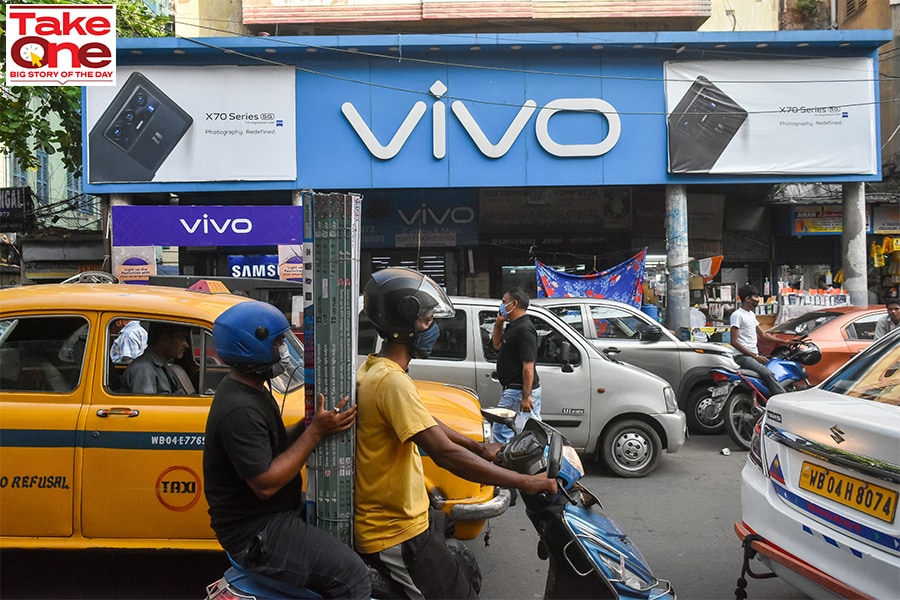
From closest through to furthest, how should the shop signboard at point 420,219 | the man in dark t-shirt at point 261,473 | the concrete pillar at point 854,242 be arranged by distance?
the man in dark t-shirt at point 261,473
the concrete pillar at point 854,242
the shop signboard at point 420,219

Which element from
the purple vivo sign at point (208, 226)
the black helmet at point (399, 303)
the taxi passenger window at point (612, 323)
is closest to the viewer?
the black helmet at point (399, 303)

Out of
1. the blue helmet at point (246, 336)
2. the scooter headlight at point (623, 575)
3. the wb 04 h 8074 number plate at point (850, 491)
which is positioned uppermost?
the blue helmet at point (246, 336)

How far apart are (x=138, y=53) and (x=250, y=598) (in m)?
12.3

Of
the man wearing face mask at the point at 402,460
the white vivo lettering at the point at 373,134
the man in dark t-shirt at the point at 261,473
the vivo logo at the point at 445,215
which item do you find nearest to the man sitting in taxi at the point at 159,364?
the man in dark t-shirt at the point at 261,473

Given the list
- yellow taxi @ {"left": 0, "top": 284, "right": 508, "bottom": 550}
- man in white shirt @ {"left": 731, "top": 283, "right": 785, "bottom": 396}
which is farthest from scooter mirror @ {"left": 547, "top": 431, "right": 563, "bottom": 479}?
man in white shirt @ {"left": 731, "top": 283, "right": 785, "bottom": 396}

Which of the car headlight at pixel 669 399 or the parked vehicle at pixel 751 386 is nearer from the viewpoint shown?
the car headlight at pixel 669 399

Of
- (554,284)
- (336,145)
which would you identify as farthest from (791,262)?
(336,145)

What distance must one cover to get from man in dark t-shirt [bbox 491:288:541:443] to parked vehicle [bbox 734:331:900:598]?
8.11ft

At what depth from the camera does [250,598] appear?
7.72 feet

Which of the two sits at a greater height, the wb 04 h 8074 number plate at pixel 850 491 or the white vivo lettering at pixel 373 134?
the white vivo lettering at pixel 373 134

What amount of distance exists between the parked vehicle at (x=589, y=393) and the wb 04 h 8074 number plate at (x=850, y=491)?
12.0ft

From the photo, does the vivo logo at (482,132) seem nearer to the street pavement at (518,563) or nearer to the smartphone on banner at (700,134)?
the smartphone on banner at (700,134)

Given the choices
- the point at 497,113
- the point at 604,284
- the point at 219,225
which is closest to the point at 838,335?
the point at 604,284

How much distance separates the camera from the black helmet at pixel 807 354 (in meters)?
7.53
